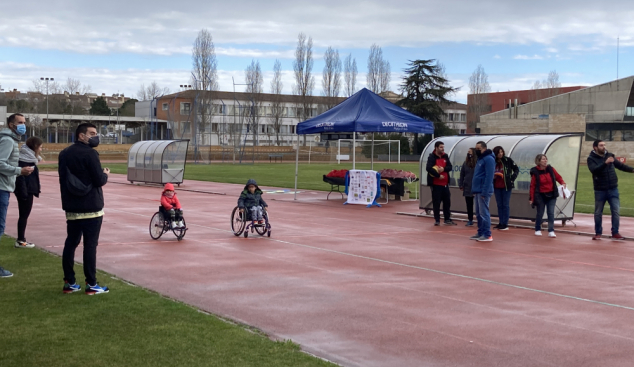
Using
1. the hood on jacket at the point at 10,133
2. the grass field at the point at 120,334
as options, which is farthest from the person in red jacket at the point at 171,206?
the grass field at the point at 120,334

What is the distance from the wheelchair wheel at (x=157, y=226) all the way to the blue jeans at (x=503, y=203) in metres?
7.34

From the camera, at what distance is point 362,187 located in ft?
76.8

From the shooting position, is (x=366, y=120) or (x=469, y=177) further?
(x=366, y=120)

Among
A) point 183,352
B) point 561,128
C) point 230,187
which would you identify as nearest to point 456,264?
point 183,352

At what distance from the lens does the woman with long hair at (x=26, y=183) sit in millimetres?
12211

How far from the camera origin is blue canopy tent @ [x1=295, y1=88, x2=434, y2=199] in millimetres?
23453

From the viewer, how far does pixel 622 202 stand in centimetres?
2520

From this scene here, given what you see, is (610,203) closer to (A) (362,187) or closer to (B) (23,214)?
(A) (362,187)

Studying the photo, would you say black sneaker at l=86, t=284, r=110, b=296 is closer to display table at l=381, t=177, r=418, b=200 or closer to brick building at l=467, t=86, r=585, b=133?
display table at l=381, t=177, r=418, b=200

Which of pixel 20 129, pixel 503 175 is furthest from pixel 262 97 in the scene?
pixel 20 129

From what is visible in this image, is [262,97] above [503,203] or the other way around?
above

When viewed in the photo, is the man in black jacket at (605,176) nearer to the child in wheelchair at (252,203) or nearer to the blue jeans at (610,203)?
the blue jeans at (610,203)

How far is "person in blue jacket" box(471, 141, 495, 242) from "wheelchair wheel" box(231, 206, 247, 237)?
15.1ft

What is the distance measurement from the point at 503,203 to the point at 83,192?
419 inches
